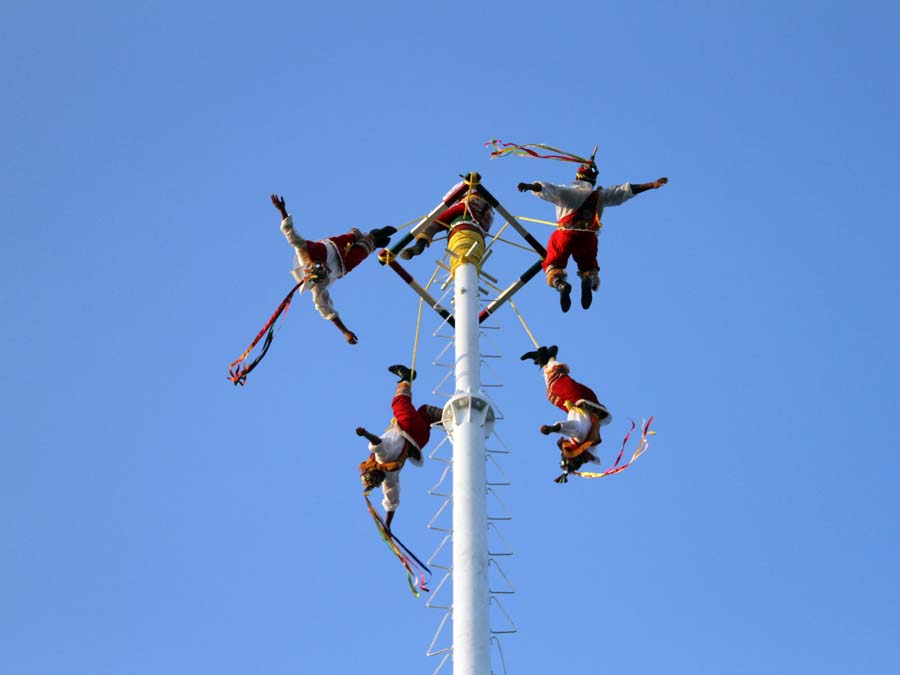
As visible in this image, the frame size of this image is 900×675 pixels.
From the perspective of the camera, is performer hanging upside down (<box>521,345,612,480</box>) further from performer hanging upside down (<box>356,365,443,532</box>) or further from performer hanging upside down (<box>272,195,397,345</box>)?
performer hanging upside down (<box>272,195,397,345</box>)

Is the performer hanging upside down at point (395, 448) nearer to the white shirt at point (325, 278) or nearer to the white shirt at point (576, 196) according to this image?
the white shirt at point (325, 278)

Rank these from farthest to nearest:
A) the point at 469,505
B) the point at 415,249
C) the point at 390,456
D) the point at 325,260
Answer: the point at 415,249 < the point at 325,260 < the point at 390,456 < the point at 469,505

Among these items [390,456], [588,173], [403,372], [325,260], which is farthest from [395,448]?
[588,173]

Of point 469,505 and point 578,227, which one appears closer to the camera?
point 469,505

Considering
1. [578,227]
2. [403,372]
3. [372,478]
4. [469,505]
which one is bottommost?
[469,505]

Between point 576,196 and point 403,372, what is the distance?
384 centimetres

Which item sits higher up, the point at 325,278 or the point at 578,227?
the point at 578,227

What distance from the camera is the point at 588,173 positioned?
19.4 metres

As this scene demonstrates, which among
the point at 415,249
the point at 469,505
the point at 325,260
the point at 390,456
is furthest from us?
the point at 415,249

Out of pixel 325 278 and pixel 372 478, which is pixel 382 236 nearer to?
pixel 325 278

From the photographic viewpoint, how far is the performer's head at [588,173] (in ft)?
63.5

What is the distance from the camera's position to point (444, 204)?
764 inches

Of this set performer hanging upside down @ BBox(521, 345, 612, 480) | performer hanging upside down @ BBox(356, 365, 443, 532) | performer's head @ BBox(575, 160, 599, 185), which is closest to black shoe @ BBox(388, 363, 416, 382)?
performer hanging upside down @ BBox(356, 365, 443, 532)

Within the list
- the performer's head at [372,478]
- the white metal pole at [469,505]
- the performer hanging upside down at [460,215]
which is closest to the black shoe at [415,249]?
the performer hanging upside down at [460,215]
